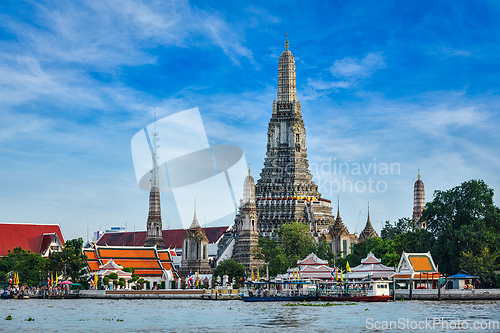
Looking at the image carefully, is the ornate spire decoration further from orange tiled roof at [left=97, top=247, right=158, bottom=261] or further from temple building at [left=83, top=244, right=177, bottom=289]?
orange tiled roof at [left=97, top=247, right=158, bottom=261]

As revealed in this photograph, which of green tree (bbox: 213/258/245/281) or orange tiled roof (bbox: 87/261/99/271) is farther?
orange tiled roof (bbox: 87/261/99/271)

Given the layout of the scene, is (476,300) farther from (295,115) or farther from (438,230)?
(295,115)

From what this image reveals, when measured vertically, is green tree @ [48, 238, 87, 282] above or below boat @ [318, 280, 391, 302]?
above

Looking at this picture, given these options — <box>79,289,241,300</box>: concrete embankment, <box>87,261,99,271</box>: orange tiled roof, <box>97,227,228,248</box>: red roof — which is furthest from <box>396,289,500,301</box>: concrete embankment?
<box>97,227,228,248</box>: red roof

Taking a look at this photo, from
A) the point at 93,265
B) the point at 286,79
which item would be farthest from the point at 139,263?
the point at 286,79

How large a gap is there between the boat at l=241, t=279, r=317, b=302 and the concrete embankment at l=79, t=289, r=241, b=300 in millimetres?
6912

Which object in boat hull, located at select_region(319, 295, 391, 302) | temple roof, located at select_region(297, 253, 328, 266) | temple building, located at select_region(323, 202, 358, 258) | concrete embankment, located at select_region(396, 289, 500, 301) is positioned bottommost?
boat hull, located at select_region(319, 295, 391, 302)

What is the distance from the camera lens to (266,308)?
64.1 meters

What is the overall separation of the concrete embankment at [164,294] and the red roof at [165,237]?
48.5 m

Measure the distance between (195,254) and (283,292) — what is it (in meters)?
37.0

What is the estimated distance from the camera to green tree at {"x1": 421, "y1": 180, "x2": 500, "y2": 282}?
72.2 meters

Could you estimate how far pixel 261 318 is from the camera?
52.9 metres

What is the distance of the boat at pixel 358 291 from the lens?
70.8 m

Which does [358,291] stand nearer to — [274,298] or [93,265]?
[274,298]
